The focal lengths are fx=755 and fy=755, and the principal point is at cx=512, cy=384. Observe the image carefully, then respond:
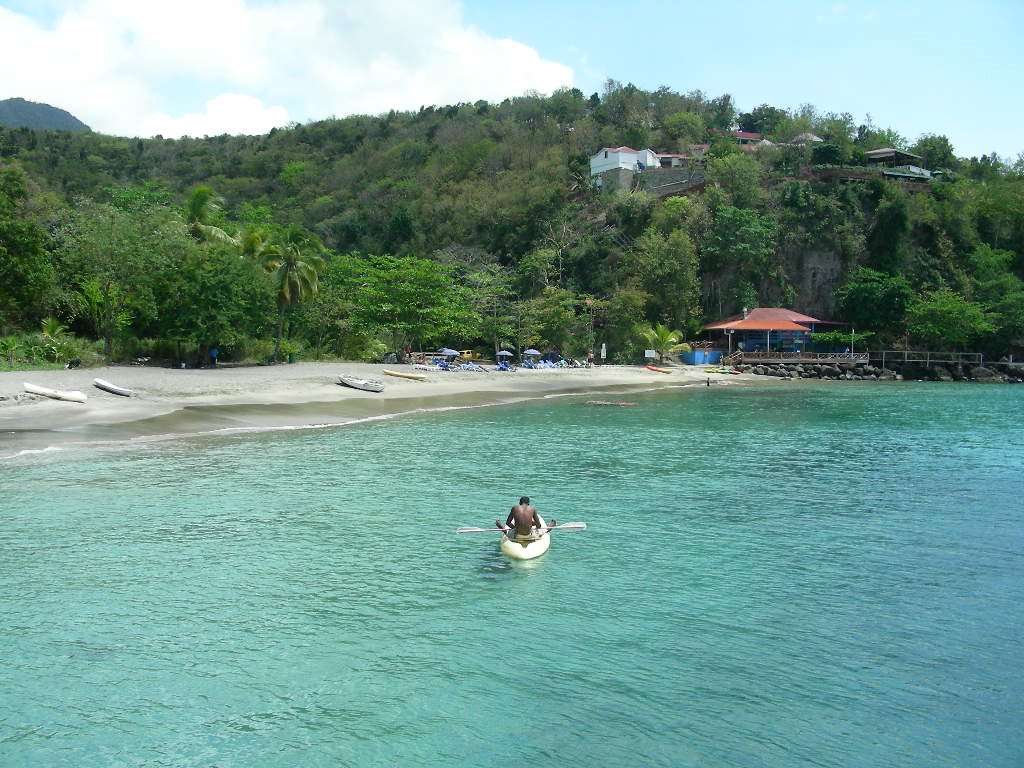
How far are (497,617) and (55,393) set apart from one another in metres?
24.1

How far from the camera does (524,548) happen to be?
44.7 ft

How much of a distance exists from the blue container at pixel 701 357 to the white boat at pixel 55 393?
49.2 metres

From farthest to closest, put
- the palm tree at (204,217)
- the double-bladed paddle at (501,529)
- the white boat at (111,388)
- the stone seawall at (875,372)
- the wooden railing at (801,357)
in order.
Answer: the wooden railing at (801,357)
the stone seawall at (875,372)
the palm tree at (204,217)
the white boat at (111,388)
the double-bladed paddle at (501,529)

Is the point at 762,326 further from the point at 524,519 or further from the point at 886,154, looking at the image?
the point at 524,519

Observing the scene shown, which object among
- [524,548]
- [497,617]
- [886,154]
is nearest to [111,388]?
Result: [524,548]

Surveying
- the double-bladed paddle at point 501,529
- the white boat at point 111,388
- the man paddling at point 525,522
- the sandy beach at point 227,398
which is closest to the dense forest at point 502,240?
the sandy beach at point 227,398

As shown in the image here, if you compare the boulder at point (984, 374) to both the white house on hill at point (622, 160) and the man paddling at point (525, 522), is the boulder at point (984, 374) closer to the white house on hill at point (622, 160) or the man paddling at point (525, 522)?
the white house on hill at point (622, 160)

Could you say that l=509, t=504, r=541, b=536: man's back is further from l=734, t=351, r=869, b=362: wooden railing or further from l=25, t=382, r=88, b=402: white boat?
l=734, t=351, r=869, b=362: wooden railing

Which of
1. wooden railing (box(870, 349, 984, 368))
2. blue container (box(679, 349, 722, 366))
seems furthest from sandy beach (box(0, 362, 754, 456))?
wooden railing (box(870, 349, 984, 368))

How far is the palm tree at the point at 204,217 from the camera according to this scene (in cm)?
4919

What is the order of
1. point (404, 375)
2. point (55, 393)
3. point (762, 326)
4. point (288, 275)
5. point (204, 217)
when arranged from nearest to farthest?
1. point (55, 393)
2. point (404, 375)
3. point (288, 275)
4. point (204, 217)
5. point (762, 326)

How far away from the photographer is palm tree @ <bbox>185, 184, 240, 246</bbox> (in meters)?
49.2

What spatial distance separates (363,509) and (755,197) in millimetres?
69847

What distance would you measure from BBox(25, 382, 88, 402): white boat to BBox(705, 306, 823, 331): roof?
50644 mm
